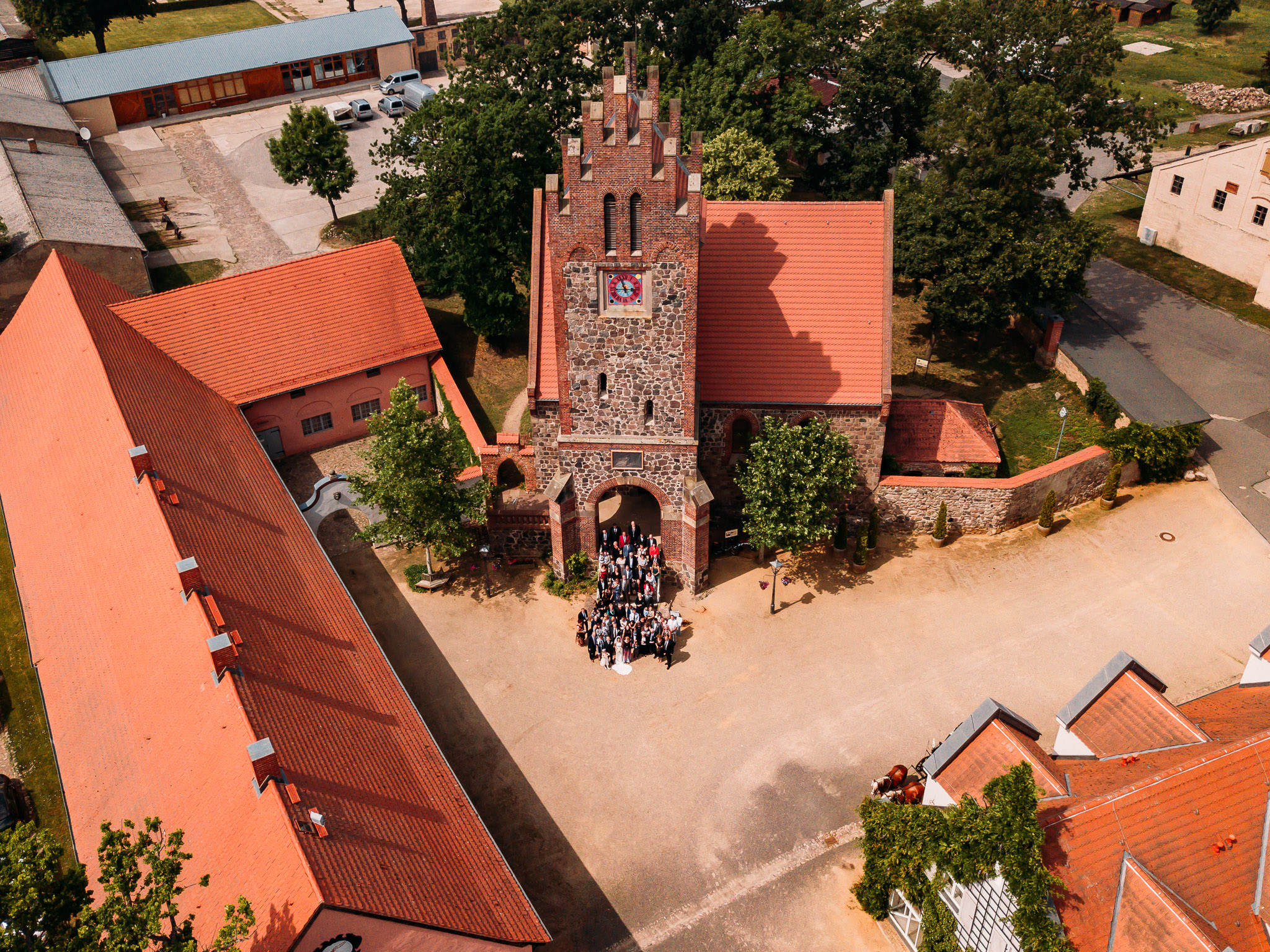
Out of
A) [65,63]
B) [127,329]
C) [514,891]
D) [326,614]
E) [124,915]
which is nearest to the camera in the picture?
[124,915]

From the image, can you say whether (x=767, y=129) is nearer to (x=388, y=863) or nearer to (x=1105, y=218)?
(x=1105, y=218)

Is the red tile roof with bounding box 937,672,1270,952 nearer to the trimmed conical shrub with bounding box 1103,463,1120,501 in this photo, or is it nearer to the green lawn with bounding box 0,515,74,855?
the trimmed conical shrub with bounding box 1103,463,1120,501

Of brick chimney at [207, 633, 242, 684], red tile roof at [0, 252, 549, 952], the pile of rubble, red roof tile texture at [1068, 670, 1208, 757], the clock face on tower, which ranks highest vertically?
the clock face on tower

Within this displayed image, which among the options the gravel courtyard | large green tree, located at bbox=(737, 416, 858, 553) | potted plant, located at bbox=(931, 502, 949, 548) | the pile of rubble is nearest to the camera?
the gravel courtyard

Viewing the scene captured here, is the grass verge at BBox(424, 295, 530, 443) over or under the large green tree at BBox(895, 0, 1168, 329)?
under

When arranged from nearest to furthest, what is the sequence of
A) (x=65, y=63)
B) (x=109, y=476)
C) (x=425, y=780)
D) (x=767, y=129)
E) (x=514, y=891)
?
(x=514, y=891)
(x=425, y=780)
(x=109, y=476)
(x=767, y=129)
(x=65, y=63)

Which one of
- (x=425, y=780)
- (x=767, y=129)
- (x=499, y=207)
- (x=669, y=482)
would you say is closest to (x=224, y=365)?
(x=499, y=207)

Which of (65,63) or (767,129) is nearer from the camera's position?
(767,129)

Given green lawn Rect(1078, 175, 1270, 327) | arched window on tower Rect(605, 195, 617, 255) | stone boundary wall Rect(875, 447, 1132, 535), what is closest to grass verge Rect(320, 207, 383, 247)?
arched window on tower Rect(605, 195, 617, 255)
